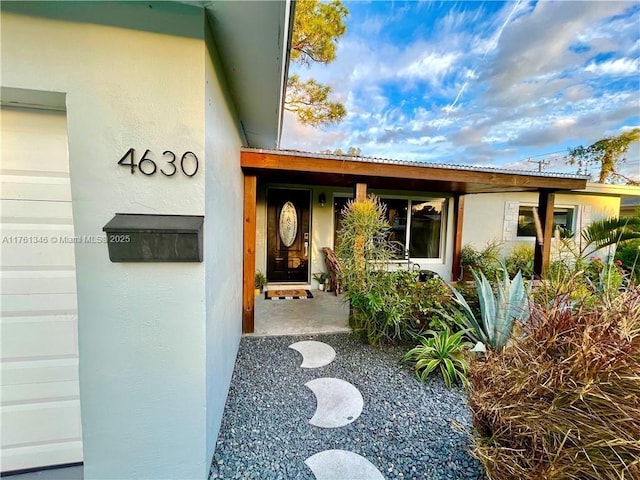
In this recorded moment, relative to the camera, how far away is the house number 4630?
135 cm

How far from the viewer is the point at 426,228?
23.7 ft

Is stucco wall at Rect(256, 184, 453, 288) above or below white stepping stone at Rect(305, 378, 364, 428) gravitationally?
above

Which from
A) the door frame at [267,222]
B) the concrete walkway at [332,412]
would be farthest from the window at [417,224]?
the concrete walkway at [332,412]

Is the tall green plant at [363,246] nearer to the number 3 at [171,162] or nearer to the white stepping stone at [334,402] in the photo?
the white stepping stone at [334,402]

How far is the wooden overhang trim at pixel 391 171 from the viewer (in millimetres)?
3500

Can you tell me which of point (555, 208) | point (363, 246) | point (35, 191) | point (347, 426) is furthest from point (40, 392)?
point (555, 208)

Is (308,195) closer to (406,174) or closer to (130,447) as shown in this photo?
(406,174)

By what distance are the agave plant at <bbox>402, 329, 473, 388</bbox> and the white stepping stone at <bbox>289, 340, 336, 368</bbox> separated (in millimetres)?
941

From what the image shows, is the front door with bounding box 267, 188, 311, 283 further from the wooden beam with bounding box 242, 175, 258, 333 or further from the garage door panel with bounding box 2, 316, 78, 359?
the garage door panel with bounding box 2, 316, 78, 359

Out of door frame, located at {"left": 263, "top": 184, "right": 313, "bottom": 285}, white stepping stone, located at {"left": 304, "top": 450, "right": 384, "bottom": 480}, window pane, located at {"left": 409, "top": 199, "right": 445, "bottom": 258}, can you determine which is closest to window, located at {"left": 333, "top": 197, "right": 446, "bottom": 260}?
window pane, located at {"left": 409, "top": 199, "right": 445, "bottom": 258}

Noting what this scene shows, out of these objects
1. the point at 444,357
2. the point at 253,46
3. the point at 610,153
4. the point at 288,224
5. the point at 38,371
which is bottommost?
the point at 444,357

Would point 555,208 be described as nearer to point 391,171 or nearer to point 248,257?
point 391,171

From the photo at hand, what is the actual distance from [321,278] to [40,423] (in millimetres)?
5188

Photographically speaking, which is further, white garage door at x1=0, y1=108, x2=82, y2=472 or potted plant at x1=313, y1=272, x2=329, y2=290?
potted plant at x1=313, y1=272, x2=329, y2=290
